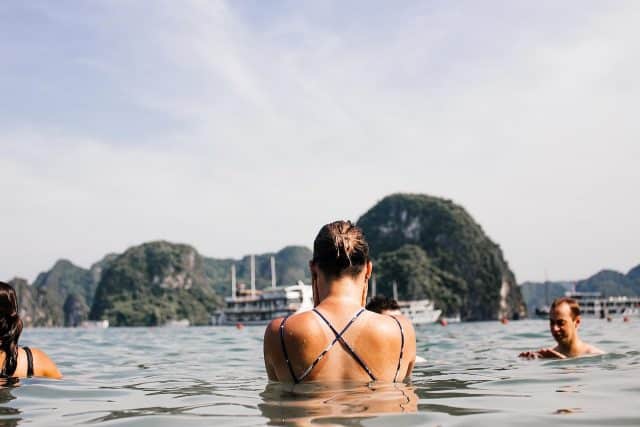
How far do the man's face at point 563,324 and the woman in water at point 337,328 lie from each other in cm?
502

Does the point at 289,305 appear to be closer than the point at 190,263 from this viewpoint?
Yes

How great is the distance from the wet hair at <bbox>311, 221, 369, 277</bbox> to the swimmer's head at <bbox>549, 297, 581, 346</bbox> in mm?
5353

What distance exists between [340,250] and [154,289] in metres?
170

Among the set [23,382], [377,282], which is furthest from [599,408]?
[377,282]

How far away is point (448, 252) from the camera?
504 feet

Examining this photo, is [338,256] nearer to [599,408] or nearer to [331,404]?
[331,404]

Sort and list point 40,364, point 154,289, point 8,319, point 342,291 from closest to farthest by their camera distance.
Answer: point 342,291 → point 8,319 → point 40,364 → point 154,289

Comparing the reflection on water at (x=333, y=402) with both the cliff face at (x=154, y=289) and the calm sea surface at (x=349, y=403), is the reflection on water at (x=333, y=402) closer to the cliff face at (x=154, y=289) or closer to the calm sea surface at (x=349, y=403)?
the calm sea surface at (x=349, y=403)

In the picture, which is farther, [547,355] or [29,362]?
[547,355]

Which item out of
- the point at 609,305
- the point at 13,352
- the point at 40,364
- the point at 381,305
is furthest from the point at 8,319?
the point at 609,305

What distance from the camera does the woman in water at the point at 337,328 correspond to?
4098 mm

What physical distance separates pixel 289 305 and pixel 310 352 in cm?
8381

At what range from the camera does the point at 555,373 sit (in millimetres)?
6445

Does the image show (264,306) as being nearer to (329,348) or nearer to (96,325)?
(96,325)
